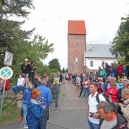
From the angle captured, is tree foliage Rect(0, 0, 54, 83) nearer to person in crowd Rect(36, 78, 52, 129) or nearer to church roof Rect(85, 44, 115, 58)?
person in crowd Rect(36, 78, 52, 129)

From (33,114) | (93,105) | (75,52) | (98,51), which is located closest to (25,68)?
(33,114)

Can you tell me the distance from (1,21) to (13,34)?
147cm

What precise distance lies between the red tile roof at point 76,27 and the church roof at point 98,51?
5940 mm

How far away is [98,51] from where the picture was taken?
75.9 m

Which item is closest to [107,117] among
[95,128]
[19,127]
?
[95,128]

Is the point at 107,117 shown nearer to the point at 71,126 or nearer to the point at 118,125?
the point at 118,125

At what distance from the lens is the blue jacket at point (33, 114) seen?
5.69 meters

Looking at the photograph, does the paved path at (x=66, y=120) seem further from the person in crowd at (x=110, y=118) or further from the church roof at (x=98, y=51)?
the church roof at (x=98, y=51)

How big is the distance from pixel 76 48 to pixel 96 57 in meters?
7.53

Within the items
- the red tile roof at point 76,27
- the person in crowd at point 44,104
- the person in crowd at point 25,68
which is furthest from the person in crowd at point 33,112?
the red tile roof at point 76,27

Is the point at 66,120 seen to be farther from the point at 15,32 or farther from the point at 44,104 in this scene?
the point at 15,32

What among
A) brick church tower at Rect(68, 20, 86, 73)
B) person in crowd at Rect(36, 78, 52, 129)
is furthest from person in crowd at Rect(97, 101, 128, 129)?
brick church tower at Rect(68, 20, 86, 73)

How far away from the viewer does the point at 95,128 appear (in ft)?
16.9

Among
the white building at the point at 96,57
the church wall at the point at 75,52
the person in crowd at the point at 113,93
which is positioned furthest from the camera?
the white building at the point at 96,57
